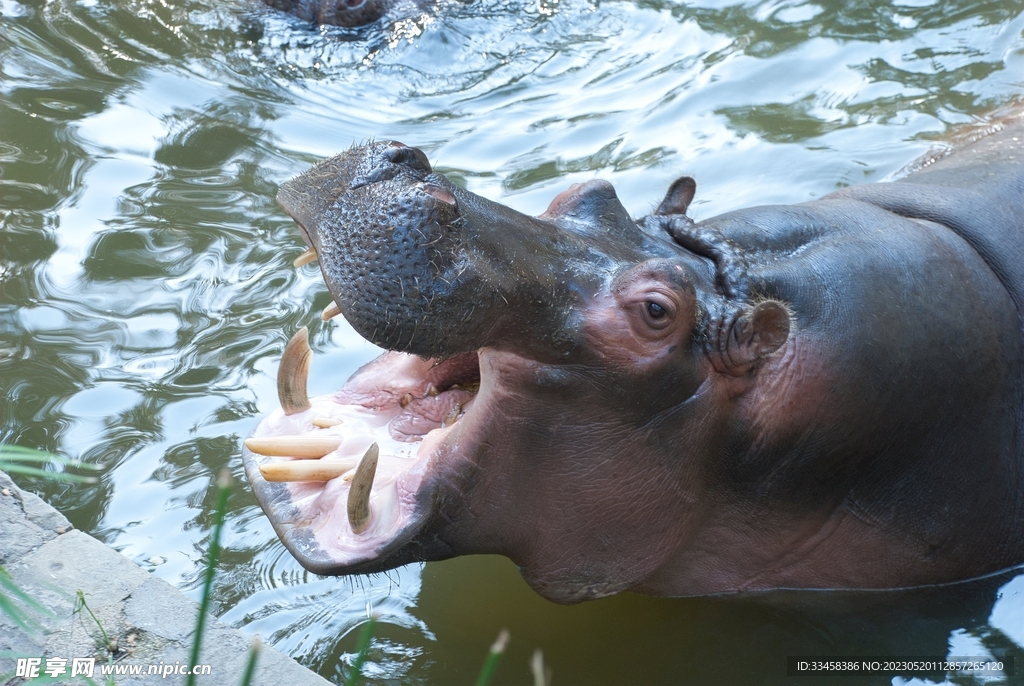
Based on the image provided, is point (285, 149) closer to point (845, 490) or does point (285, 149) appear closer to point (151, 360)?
point (151, 360)

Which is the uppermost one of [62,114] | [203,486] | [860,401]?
[62,114]

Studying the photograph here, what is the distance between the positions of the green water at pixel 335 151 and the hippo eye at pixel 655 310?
1420mm

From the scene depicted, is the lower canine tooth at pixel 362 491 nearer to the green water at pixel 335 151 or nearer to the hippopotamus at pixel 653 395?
the hippopotamus at pixel 653 395

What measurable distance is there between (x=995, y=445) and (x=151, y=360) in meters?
3.64

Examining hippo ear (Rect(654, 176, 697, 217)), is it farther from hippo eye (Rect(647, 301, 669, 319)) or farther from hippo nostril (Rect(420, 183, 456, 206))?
hippo nostril (Rect(420, 183, 456, 206))

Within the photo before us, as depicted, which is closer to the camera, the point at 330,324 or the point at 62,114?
the point at 330,324

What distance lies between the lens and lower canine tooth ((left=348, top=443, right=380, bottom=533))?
313cm

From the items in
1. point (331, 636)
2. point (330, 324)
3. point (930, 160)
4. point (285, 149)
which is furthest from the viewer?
point (285, 149)

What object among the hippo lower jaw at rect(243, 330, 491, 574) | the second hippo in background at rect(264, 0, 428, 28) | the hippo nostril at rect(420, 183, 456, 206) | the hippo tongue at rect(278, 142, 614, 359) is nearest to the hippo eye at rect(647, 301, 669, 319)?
the hippo tongue at rect(278, 142, 614, 359)

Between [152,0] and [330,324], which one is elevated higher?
[152,0]

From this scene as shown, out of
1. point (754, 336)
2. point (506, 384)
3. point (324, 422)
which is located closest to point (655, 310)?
point (754, 336)

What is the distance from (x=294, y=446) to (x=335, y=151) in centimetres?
352

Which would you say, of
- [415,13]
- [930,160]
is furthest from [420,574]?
[415,13]

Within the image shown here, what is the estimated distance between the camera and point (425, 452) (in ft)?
11.5
